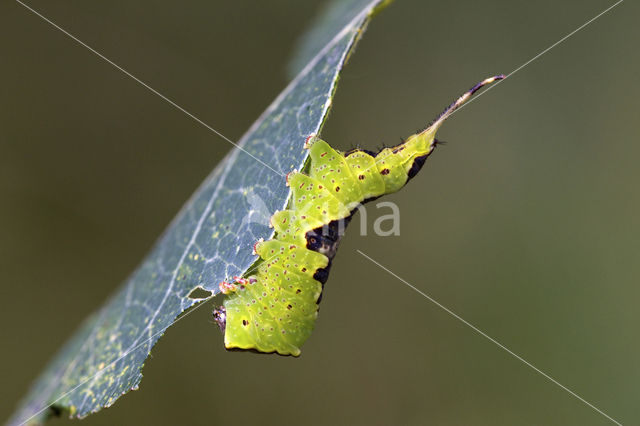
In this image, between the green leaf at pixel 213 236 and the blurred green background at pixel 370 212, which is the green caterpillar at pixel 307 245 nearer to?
the green leaf at pixel 213 236

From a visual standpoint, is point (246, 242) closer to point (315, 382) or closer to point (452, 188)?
point (315, 382)

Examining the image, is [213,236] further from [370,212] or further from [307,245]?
[370,212]

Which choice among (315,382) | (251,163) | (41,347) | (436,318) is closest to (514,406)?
(436,318)

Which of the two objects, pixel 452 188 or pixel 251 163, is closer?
pixel 251 163

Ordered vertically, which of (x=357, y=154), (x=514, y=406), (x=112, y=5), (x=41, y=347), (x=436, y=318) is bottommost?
(x=41, y=347)

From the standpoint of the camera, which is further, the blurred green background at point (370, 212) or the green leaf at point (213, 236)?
the blurred green background at point (370, 212)

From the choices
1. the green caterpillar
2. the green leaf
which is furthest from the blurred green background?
the green caterpillar

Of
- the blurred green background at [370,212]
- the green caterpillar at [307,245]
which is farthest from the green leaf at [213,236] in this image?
the blurred green background at [370,212]
